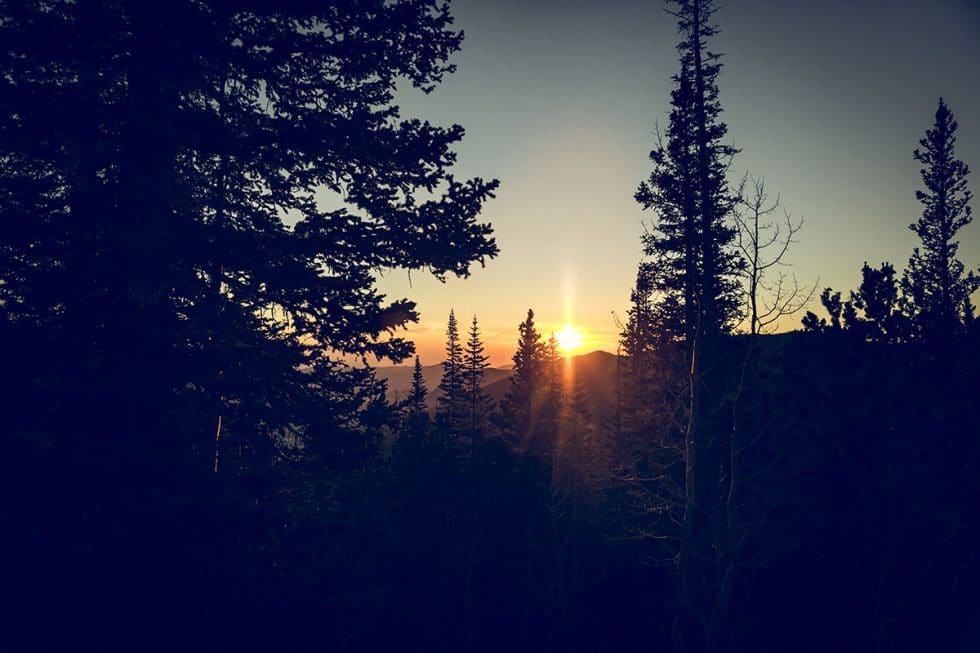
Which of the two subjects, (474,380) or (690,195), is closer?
(690,195)

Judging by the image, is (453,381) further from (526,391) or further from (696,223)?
(696,223)

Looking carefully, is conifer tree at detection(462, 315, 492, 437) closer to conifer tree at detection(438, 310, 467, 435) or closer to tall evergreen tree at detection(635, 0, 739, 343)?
conifer tree at detection(438, 310, 467, 435)

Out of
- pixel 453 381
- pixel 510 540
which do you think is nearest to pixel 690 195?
pixel 510 540

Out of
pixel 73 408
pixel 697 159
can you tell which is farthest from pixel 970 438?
pixel 73 408

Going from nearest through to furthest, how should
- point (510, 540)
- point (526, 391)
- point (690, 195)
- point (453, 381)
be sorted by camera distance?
point (690, 195)
point (510, 540)
point (526, 391)
point (453, 381)

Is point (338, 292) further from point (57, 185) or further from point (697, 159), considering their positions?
point (697, 159)

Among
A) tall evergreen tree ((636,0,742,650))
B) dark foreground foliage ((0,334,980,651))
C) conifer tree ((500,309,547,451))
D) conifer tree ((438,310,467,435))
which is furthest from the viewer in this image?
conifer tree ((438,310,467,435))

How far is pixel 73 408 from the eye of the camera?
4.70 metres

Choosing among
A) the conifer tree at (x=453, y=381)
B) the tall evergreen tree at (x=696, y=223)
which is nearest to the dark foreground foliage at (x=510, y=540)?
the tall evergreen tree at (x=696, y=223)

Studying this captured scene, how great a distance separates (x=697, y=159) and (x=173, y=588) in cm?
1829

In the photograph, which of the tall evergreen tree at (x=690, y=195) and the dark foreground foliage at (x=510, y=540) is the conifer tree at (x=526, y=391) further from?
the tall evergreen tree at (x=690, y=195)

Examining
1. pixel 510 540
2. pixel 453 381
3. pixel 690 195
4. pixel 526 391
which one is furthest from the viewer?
pixel 453 381

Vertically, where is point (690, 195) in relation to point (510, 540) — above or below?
above

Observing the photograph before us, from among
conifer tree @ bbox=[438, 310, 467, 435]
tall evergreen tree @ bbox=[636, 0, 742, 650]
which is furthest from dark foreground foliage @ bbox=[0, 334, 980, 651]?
conifer tree @ bbox=[438, 310, 467, 435]
